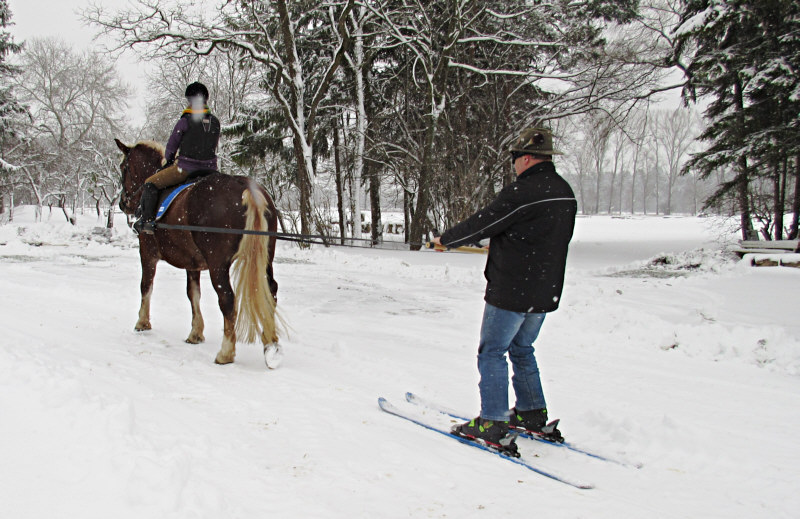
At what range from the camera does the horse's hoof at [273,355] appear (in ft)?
16.1

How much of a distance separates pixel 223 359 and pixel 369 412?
6.43ft

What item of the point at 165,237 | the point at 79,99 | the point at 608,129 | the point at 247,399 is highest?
the point at 79,99

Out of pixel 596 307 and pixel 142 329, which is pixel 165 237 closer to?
pixel 142 329

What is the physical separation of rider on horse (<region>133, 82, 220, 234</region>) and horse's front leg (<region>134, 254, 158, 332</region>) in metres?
0.68

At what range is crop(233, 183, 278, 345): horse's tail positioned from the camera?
5.07 meters

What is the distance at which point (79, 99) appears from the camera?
4500 centimetres

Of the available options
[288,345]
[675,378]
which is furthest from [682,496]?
[288,345]

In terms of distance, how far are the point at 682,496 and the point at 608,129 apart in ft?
52.8

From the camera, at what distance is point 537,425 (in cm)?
371

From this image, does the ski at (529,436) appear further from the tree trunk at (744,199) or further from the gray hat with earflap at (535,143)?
the tree trunk at (744,199)

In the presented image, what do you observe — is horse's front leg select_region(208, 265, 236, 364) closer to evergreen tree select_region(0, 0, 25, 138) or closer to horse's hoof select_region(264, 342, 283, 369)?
horse's hoof select_region(264, 342, 283, 369)

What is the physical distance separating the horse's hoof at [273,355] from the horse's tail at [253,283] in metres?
0.13

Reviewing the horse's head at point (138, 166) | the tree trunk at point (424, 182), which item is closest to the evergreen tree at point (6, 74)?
the tree trunk at point (424, 182)

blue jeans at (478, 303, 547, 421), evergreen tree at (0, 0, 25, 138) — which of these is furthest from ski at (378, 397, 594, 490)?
evergreen tree at (0, 0, 25, 138)
